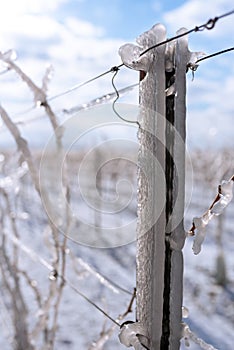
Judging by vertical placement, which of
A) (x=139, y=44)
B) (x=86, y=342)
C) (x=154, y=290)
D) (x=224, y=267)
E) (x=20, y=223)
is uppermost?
(x=20, y=223)

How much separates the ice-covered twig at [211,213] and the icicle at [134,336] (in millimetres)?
134

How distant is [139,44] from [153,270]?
0.99ft

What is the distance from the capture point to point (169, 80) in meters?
0.55

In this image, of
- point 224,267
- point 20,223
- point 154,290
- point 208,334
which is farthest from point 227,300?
point 20,223

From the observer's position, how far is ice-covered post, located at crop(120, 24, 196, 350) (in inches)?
21.3

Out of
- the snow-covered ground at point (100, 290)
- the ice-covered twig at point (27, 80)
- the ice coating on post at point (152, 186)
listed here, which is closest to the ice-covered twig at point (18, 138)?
the ice-covered twig at point (27, 80)

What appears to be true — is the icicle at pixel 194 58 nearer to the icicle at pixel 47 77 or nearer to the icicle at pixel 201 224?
the icicle at pixel 201 224

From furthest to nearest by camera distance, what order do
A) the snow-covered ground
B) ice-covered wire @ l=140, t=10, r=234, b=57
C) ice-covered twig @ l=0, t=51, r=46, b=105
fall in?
the snow-covered ground
ice-covered twig @ l=0, t=51, r=46, b=105
ice-covered wire @ l=140, t=10, r=234, b=57

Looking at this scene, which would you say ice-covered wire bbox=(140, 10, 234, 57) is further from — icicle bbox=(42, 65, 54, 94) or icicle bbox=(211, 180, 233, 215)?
icicle bbox=(42, 65, 54, 94)

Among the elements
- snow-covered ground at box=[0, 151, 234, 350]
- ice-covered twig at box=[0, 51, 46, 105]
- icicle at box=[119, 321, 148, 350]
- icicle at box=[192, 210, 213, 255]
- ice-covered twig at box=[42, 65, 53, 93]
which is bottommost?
icicle at box=[119, 321, 148, 350]

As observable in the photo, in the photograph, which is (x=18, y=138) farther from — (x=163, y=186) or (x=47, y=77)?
(x=163, y=186)

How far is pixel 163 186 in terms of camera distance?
54 cm

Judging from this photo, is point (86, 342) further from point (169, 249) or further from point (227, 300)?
point (169, 249)

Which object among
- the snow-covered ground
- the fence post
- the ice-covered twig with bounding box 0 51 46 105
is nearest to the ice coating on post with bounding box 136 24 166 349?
the fence post
